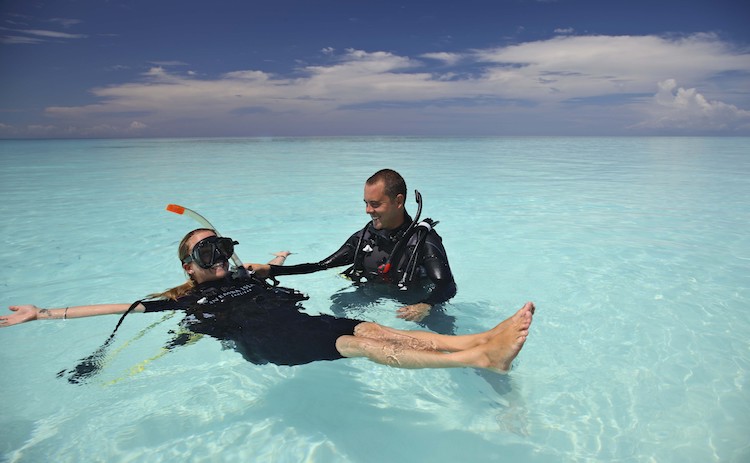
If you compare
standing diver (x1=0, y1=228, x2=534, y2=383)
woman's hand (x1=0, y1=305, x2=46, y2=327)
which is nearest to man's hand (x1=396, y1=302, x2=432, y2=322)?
standing diver (x1=0, y1=228, x2=534, y2=383)

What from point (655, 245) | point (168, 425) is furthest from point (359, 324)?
point (655, 245)

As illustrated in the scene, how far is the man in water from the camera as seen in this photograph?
12.0 feet

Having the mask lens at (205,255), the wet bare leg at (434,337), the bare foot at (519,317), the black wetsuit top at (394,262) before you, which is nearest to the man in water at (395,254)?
the black wetsuit top at (394,262)

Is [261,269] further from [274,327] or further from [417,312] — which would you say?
[417,312]

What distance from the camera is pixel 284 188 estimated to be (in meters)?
13.8

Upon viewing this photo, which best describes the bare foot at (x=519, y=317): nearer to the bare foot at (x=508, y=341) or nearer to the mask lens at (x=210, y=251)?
the bare foot at (x=508, y=341)

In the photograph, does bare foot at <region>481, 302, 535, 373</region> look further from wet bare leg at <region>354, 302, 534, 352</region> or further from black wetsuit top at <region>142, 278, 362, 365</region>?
black wetsuit top at <region>142, 278, 362, 365</region>

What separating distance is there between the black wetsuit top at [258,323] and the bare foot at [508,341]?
970 mm

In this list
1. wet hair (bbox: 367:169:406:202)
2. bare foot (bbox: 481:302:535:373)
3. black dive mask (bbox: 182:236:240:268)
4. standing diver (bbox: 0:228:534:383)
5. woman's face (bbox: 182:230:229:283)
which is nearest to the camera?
bare foot (bbox: 481:302:535:373)

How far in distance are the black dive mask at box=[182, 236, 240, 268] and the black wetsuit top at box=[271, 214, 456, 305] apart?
632 millimetres

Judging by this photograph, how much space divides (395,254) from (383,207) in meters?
0.41

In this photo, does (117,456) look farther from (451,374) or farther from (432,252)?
(432,252)

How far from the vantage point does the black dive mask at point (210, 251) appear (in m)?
3.42

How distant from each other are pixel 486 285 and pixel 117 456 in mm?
4141
